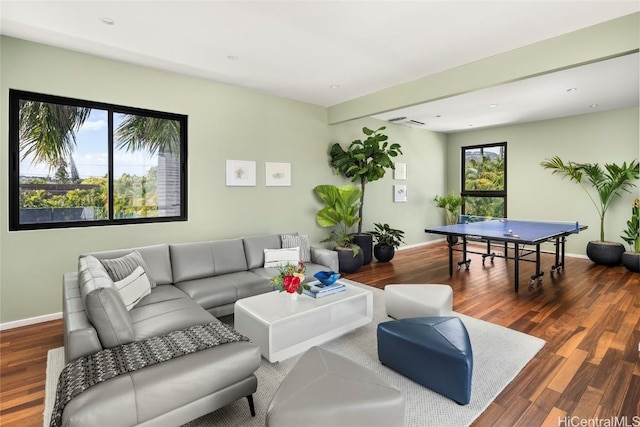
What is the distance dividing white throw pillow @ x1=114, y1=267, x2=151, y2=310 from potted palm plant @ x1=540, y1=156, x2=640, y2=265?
23.6 feet

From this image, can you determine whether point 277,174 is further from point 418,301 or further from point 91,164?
point 418,301

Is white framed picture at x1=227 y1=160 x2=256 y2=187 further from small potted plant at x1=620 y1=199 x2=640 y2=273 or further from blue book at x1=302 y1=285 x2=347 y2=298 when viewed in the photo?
small potted plant at x1=620 y1=199 x2=640 y2=273

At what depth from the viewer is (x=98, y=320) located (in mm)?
1980

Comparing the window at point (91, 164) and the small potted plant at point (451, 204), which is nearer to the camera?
the window at point (91, 164)

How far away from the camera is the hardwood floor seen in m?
2.09

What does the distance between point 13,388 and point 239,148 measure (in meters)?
3.53

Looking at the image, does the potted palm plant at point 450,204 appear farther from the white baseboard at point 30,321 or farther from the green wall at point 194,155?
the white baseboard at point 30,321

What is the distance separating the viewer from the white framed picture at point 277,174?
205 inches

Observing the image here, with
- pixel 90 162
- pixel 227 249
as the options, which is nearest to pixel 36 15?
pixel 90 162

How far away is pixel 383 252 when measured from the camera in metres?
6.24

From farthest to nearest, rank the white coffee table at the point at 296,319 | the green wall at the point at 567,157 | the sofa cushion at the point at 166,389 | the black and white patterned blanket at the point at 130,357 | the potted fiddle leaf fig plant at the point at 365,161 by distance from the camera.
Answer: the green wall at the point at 567,157
the potted fiddle leaf fig plant at the point at 365,161
the white coffee table at the point at 296,319
the black and white patterned blanket at the point at 130,357
the sofa cushion at the point at 166,389

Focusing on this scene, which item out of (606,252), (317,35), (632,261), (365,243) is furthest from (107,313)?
(606,252)

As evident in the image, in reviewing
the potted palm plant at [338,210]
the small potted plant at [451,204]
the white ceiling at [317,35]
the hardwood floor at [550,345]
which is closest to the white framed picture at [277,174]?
the potted palm plant at [338,210]

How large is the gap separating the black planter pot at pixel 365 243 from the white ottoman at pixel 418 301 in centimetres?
230
